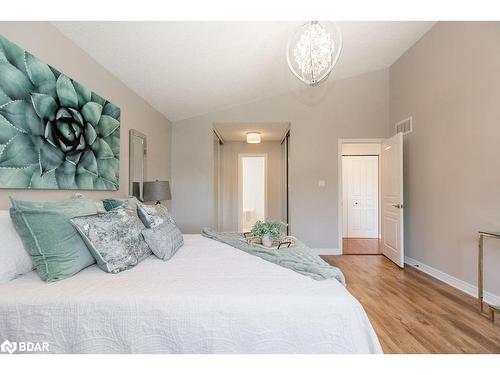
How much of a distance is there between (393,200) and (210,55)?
3.28 m

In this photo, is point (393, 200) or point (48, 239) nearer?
point (48, 239)

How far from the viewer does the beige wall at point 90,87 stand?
5.67 ft

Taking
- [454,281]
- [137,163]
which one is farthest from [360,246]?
[137,163]

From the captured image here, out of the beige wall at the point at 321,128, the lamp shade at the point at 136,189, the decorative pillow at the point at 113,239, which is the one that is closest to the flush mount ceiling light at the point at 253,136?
the beige wall at the point at 321,128

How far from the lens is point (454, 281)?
2.94 metres

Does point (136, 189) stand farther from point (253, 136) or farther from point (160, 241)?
point (253, 136)

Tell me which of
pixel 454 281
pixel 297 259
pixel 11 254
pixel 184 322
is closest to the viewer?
pixel 184 322

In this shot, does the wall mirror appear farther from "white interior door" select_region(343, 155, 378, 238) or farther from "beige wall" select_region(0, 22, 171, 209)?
"white interior door" select_region(343, 155, 378, 238)

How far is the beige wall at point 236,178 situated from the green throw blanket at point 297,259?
409 centimetres

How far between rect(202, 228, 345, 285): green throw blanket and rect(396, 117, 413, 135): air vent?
2960 mm

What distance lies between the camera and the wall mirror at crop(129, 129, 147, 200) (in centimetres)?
310

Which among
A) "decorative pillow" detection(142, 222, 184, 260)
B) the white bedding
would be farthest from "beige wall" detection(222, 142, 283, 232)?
the white bedding

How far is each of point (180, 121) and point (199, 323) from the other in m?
4.14
